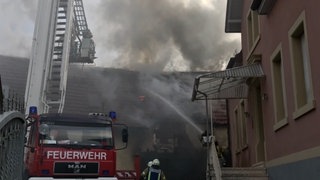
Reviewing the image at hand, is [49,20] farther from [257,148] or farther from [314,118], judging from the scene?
[314,118]

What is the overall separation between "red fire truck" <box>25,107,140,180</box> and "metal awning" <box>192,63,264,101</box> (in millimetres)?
2672

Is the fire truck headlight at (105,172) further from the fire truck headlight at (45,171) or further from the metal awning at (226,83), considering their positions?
the metal awning at (226,83)

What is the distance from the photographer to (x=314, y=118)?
6.53 meters

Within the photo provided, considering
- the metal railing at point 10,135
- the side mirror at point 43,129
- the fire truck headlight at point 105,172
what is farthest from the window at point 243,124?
the metal railing at point 10,135

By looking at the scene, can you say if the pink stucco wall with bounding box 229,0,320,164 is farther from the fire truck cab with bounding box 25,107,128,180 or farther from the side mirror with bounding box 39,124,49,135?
the side mirror with bounding box 39,124,49,135

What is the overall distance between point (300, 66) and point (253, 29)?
4.50m

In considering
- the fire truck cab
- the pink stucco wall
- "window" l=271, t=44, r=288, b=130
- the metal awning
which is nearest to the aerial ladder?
the fire truck cab

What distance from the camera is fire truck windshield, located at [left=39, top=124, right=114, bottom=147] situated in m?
9.08

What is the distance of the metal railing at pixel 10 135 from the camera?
11.8 feet

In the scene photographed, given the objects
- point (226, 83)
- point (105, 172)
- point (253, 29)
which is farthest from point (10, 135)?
point (253, 29)

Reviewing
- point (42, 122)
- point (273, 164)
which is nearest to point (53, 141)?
point (42, 122)

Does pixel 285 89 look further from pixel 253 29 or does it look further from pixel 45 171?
pixel 45 171

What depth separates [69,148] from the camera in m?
9.02

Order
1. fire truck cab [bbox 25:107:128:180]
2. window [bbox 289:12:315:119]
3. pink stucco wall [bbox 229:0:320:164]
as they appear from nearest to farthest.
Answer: pink stucco wall [bbox 229:0:320:164], window [bbox 289:12:315:119], fire truck cab [bbox 25:107:128:180]
